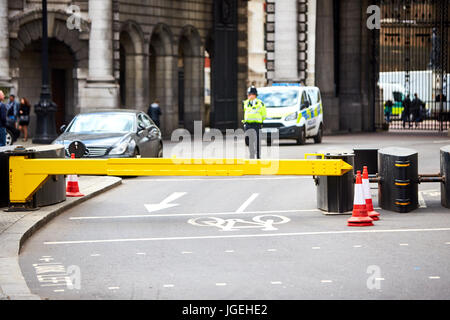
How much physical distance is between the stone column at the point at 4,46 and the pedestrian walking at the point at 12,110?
0.74 m

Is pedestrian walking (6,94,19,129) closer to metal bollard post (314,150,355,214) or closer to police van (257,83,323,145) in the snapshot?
police van (257,83,323,145)

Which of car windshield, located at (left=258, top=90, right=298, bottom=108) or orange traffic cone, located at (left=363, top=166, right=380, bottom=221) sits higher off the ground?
car windshield, located at (left=258, top=90, right=298, bottom=108)

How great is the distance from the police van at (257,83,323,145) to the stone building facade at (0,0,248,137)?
261 inches

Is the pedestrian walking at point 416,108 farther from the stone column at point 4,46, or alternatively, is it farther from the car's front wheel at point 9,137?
the car's front wheel at point 9,137

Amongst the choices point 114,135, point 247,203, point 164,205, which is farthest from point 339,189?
point 114,135

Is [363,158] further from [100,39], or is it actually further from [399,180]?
[100,39]

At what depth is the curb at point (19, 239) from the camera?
9.17 m

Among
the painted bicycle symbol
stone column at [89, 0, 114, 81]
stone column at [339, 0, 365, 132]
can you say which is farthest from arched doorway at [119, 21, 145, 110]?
the painted bicycle symbol

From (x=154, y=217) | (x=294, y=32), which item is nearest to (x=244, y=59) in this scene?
(x=294, y=32)

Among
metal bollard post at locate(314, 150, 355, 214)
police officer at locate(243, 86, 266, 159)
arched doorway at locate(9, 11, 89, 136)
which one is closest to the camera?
metal bollard post at locate(314, 150, 355, 214)

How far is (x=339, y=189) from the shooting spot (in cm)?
1533

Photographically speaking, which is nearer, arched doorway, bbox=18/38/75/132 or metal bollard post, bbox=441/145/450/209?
metal bollard post, bbox=441/145/450/209

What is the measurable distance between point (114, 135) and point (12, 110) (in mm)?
12853

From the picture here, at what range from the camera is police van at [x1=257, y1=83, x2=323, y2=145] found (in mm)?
33641
